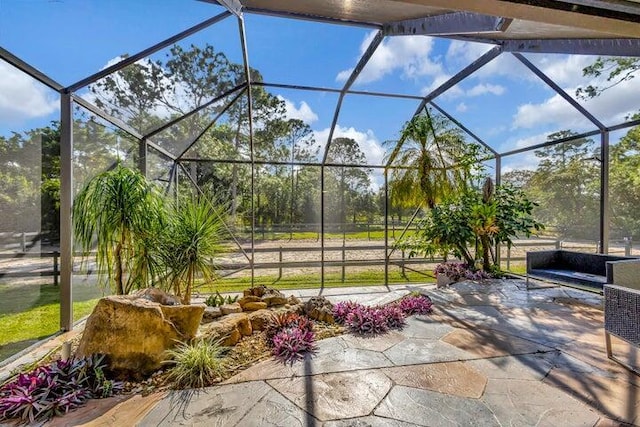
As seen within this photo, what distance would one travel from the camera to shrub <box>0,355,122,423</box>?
1871mm

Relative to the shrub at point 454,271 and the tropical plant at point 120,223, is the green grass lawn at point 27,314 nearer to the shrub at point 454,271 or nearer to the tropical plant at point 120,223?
the tropical plant at point 120,223

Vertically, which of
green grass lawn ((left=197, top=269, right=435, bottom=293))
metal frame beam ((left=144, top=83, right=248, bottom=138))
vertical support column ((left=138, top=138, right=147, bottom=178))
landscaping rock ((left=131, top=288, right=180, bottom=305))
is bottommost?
green grass lawn ((left=197, top=269, right=435, bottom=293))

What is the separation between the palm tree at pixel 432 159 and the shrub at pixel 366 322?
3283mm

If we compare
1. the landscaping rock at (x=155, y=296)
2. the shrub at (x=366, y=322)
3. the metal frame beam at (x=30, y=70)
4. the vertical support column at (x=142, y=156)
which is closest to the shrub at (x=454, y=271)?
the shrub at (x=366, y=322)

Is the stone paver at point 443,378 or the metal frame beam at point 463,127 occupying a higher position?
the metal frame beam at point 463,127

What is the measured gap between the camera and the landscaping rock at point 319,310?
3.52 metres

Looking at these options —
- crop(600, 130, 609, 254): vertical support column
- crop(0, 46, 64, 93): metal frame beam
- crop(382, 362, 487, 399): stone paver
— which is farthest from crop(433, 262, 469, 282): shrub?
crop(0, 46, 64, 93): metal frame beam

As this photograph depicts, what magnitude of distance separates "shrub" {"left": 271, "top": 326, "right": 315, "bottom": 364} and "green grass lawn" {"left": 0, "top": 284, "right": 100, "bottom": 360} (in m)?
2.21

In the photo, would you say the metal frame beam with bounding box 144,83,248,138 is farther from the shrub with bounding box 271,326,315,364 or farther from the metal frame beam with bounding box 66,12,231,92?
the shrub with bounding box 271,326,315,364

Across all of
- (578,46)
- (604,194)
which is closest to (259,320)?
(578,46)

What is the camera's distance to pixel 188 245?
3426 mm

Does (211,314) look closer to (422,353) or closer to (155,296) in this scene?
(155,296)

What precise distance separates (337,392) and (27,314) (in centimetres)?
289

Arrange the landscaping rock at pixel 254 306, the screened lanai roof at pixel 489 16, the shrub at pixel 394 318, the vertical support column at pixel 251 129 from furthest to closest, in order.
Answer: the landscaping rock at pixel 254 306 → the vertical support column at pixel 251 129 → the shrub at pixel 394 318 → the screened lanai roof at pixel 489 16
